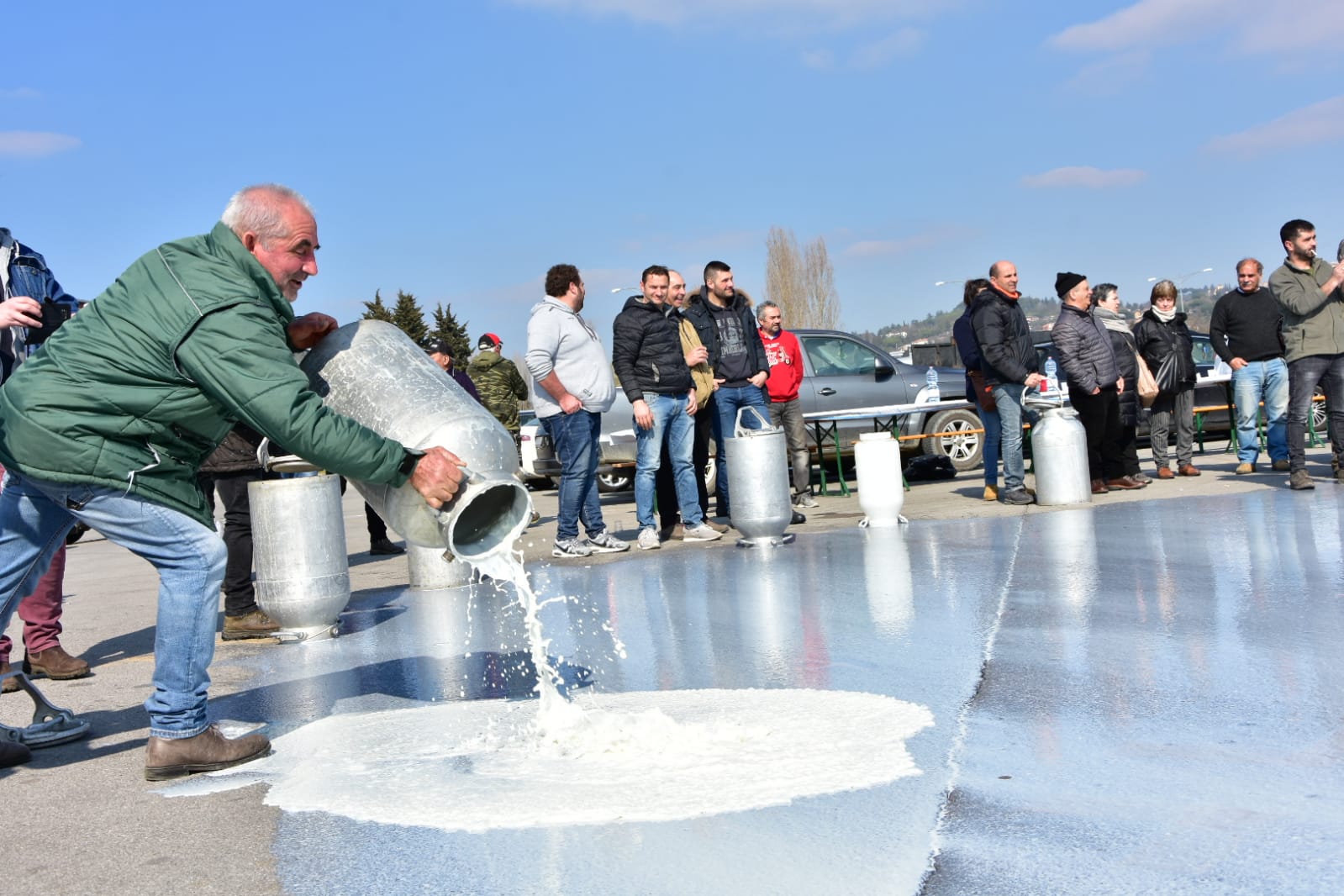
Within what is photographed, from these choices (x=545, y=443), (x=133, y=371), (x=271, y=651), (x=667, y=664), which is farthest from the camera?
(x=545, y=443)

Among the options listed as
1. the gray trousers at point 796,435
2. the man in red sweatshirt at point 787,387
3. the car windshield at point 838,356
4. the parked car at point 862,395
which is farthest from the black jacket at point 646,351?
the car windshield at point 838,356

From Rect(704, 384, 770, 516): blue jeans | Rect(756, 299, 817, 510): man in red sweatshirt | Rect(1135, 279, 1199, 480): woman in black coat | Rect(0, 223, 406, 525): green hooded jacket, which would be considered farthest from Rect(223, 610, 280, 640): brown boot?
Rect(1135, 279, 1199, 480): woman in black coat

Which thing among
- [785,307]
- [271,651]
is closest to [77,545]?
[271,651]

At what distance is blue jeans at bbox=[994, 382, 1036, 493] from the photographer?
34.8 feet

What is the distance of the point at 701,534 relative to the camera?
9.57 metres

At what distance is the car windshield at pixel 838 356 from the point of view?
15156 mm

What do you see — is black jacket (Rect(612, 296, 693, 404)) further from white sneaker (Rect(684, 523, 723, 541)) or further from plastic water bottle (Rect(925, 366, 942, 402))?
plastic water bottle (Rect(925, 366, 942, 402))

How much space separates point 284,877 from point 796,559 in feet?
17.7

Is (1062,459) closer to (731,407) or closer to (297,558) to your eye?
(731,407)

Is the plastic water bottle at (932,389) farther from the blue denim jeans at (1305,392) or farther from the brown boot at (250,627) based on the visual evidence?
the brown boot at (250,627)

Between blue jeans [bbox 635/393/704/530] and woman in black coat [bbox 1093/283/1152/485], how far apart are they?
417 cm

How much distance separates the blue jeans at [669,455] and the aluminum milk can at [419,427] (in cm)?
497

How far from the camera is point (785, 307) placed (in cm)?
6800

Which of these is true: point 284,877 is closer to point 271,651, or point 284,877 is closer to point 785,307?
point 271,651
